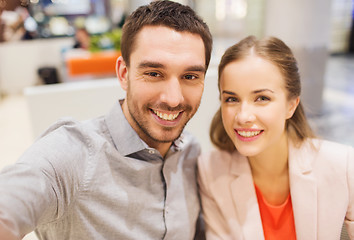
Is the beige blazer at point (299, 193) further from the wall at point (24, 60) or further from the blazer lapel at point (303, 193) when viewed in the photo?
the wall at point (24, 60)

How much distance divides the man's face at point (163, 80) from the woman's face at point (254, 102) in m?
0.16

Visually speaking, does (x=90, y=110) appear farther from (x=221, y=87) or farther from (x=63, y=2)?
(x=63, y=2)

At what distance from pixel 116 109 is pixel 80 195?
1.29ft

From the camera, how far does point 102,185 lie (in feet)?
3.78

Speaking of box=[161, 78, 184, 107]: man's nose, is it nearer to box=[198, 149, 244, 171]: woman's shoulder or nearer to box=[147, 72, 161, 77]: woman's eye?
box=[147, 72, 161, 77]: woman's eye

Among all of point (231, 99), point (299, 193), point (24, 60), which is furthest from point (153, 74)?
point (24, 60)

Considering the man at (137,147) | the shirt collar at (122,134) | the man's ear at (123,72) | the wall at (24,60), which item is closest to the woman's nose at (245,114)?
the man at (137,147)

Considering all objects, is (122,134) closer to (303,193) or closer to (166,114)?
(166,114)

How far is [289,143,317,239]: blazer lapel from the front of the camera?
1.32m

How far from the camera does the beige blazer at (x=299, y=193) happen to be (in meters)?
1.31

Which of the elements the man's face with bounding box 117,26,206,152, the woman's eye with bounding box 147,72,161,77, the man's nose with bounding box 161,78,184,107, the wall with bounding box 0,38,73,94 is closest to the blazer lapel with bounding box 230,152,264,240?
the man's face with bounding box 117,26,206,152

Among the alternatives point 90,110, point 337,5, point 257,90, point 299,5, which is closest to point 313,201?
point 257,90

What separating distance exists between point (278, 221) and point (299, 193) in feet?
0.57

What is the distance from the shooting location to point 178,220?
1312 millimetres
